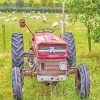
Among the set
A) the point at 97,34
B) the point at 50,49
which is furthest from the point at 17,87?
the point at 97,34

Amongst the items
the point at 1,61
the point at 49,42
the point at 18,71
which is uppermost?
the point at 49,42

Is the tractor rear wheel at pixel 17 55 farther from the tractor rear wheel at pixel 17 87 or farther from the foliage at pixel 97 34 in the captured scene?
the foliage at pixel 97 34

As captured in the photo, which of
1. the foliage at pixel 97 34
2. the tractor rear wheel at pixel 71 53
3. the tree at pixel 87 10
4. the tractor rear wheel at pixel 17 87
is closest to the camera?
the tractor rear wheel at pixel 17 87

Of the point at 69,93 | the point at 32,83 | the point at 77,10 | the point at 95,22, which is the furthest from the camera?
the point at 77,10

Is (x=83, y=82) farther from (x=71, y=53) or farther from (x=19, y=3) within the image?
(x=19, y=3)

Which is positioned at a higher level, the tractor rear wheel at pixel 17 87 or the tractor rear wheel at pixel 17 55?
the tractor rear wheel at pixel 17 55

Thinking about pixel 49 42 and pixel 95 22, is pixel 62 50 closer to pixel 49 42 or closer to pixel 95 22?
pixel 49 42

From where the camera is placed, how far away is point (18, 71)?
9.52 m

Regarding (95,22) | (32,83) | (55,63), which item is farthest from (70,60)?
(95,22)

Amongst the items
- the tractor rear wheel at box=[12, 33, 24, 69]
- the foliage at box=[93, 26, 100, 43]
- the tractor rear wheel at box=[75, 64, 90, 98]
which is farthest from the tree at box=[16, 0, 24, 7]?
the tractor rear wheel at box=[75, 64, 90, 98]

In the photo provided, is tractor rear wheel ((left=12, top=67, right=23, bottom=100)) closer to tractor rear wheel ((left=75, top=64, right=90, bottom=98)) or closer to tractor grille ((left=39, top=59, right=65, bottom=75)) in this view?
tractor grille ((left=39, top=59, right=65, bottom=75))

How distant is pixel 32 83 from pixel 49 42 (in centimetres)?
213

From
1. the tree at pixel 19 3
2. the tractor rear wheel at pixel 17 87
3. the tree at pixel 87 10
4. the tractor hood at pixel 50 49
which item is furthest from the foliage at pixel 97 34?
the tree at pixel 19 3

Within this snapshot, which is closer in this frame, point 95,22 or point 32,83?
point 32,83
